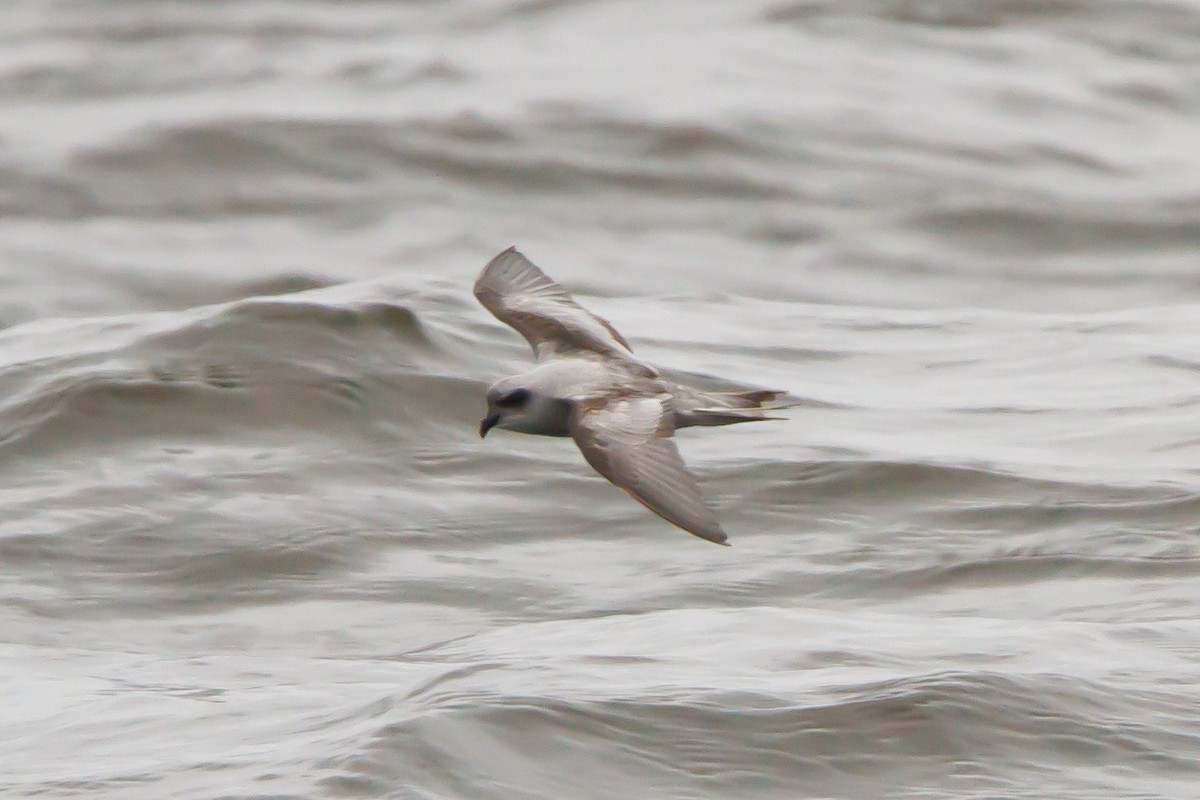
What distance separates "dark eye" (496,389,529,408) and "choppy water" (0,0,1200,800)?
787 millimetres

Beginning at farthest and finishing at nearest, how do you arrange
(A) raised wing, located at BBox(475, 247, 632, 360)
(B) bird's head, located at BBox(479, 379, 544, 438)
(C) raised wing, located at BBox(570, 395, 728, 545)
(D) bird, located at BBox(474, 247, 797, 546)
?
1. (A) raised wing, located at BBox(475, 247, 632, 360)
2. (B) bird's head, located at BBox(479, 379, 544, 438)
3. (D) bird, located at BBox(474, 247, 797, 546)
4. (C) raised wing, located at BBox(570, 395, 728, 545)

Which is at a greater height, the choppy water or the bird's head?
the bird's head

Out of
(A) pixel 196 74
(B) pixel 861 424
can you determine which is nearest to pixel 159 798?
(B) pixel 861 424

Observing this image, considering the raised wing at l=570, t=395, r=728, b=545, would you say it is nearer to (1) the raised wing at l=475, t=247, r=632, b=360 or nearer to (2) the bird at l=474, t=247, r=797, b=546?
(2) the bird at l=474, t=247, r=797, b=546

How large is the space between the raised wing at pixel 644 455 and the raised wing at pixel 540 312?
2.73 feet

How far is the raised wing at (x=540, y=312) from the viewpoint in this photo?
22.9 feet

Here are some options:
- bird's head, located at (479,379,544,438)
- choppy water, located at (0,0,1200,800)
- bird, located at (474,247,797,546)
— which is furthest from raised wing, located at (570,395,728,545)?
choppy water, located at (0,0,1200,800)

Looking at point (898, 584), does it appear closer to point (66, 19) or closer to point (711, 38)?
point (711, 38)

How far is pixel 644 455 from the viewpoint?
5.54 metres

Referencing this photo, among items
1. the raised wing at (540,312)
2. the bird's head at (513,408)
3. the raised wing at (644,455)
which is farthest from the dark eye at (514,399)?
the raised wing at (540,312)

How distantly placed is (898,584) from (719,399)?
251 cm

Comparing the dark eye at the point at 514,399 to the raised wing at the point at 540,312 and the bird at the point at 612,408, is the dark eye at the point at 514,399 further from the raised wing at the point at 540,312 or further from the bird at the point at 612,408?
the raised wing at the point at 540,312

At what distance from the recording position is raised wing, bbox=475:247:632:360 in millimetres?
6988

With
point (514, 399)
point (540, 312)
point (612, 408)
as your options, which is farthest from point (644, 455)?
point (540, 312)
